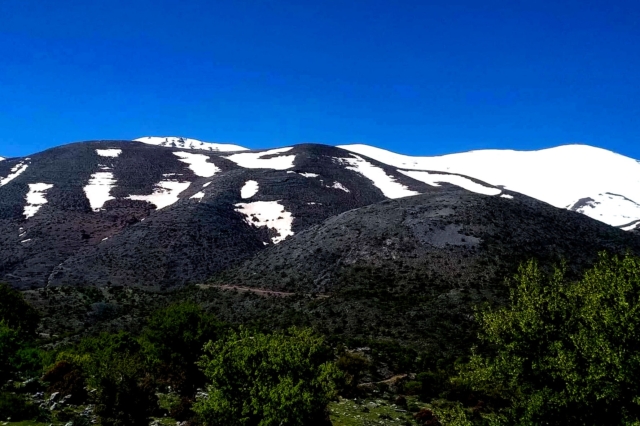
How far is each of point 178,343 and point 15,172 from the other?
130 meters

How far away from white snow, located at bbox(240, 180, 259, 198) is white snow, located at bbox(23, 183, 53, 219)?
42.3 m

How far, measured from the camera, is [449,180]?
16650 cm

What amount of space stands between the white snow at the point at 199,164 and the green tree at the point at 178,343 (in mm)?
111665

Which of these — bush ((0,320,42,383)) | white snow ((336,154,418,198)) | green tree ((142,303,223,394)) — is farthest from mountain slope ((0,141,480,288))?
bush ((0,320,42,383))

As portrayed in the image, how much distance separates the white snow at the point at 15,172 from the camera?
129 m

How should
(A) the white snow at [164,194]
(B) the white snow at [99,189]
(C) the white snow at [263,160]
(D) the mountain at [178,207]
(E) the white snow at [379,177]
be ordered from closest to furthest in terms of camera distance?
(D) the mountain at [178,207] → (B) the white snow at [99,189] → (A) the white snow at [164,194] → (E) the white snow at [379,177] → (C) the white snow at [263,160]

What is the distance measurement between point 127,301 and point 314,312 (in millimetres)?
24905

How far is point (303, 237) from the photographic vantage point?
80.4 metres

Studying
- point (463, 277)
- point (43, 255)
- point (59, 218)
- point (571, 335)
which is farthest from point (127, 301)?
point (571, 335)

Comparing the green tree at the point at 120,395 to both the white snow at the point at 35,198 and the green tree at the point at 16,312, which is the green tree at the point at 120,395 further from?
the white snow at the point at 35,198

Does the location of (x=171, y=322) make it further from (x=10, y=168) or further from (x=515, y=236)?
(x=10, y=168)

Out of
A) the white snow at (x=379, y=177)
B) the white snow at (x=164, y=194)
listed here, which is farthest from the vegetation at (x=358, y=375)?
the white snow at (x=379, y=177)

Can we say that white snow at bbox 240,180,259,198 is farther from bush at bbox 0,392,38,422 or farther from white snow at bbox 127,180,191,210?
bush at bbox 0,392,38,422

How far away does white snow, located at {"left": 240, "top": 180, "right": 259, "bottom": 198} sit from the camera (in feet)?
385
